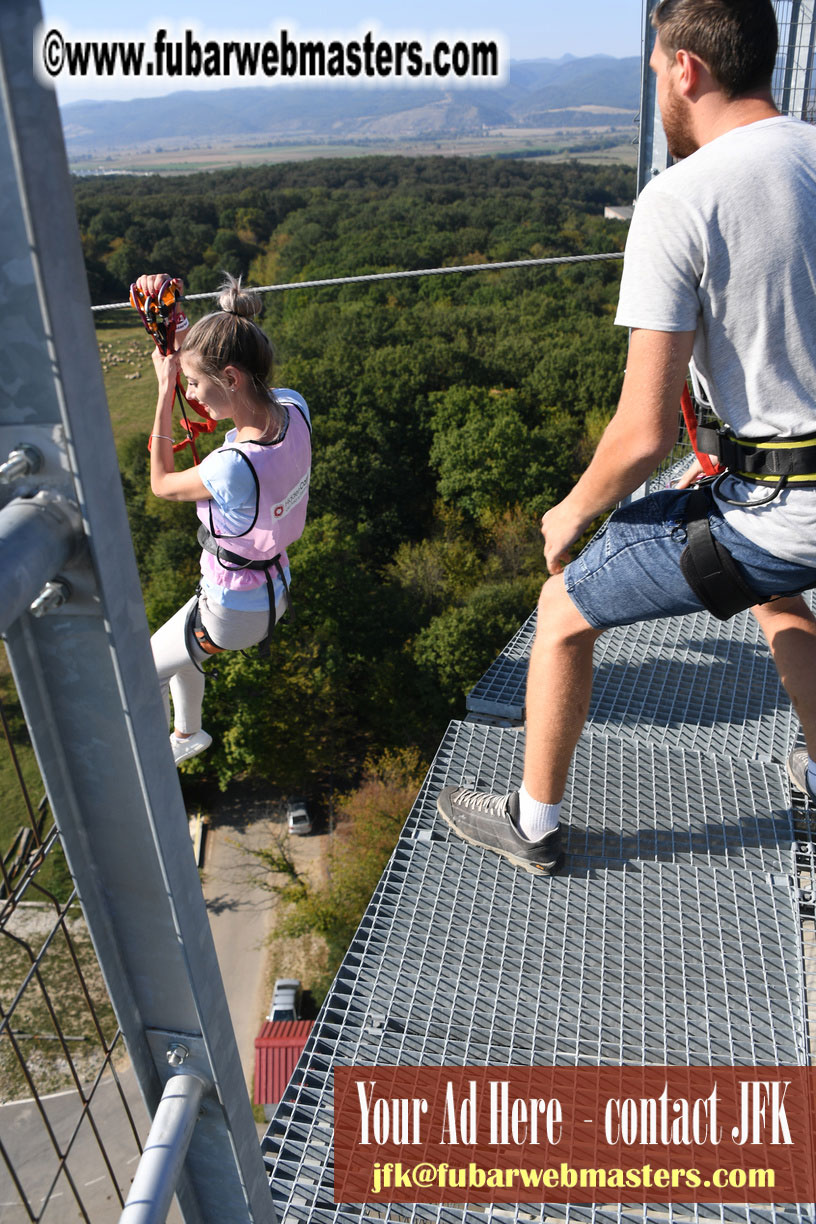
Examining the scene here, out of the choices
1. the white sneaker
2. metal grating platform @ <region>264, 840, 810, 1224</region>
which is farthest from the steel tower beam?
the white sneaker

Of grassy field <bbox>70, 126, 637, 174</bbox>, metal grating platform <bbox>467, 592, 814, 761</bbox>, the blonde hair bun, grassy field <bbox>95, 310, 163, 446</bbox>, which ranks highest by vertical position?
the blonde hair bun

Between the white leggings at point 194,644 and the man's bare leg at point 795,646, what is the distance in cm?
171

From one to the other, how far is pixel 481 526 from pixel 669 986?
98.7ft

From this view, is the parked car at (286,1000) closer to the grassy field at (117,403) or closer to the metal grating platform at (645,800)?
the grassy field at (117,403)

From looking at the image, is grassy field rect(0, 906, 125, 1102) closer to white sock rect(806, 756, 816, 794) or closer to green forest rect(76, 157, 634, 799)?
white sock rect(806, 756, 816, 794)

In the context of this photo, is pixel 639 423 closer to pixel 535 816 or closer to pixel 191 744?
pixel 535 816

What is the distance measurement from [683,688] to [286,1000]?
15.9 m

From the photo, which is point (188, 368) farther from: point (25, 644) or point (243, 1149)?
point (243, 1149)

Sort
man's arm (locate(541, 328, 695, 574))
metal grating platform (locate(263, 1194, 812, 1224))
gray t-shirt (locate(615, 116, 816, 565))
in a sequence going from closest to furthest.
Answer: gray t-shirt (locate(615, 116, 816, 565)) → man's arm (locate(541, 328, 695, 574)) → metal grating platform (locate(263, 1194, 812, 1224))

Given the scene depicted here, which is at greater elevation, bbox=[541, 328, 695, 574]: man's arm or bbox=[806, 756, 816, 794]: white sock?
bbox=[541, 328, 695, 574]: man's arm

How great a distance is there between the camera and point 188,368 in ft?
9.57

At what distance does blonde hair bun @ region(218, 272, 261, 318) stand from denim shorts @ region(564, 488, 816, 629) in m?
1.28

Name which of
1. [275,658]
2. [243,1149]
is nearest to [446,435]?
[275,658]

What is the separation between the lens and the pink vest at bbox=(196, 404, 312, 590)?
9.82 ft
